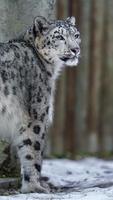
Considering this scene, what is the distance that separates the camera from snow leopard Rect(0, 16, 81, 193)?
8148 mm

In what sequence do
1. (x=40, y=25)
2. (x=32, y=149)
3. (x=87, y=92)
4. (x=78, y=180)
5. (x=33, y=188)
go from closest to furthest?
(x=33, y=188), (x=32, y=149), (x=40, y=25), (x=78, y=180), (x=87, y=92)

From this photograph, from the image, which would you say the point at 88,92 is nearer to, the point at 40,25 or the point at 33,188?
the point at 40,25

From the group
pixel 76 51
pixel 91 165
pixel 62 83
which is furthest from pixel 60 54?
pixel 62 83

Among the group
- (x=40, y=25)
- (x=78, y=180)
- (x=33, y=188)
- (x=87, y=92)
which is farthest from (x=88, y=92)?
(x=33, y=188)

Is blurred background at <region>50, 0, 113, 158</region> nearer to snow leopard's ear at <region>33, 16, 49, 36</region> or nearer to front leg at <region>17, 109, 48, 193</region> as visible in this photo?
snow leopard's ear at <region>33, 16, 49, 36</region>

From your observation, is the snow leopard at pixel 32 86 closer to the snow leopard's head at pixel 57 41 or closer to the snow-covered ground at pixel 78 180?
the snow leopard's head at pixel 57 41

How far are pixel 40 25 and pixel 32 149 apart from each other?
1.11m

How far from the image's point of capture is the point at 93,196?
7.61 metres

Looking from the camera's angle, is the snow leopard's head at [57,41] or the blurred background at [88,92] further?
the blurred background at [88,92]

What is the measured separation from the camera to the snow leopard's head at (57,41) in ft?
27.2

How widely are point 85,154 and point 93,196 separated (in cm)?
492

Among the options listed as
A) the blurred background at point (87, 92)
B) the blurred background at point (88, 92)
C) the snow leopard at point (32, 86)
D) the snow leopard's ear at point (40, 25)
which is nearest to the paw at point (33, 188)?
the snow leopard at point (32, 86)

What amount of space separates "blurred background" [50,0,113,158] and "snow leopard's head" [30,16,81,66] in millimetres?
3949

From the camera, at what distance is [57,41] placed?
8.34 meters
